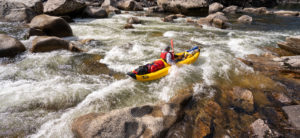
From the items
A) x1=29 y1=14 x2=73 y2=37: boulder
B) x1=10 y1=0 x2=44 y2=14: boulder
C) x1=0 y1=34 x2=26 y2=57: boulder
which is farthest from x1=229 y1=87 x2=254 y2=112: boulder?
x1=10 y1=0 x2=44 y2=14: boulder

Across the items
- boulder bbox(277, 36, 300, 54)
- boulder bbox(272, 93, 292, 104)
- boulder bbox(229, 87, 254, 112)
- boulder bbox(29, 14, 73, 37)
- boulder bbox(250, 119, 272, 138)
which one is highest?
boulder bbox(29, 14, 73, 37)

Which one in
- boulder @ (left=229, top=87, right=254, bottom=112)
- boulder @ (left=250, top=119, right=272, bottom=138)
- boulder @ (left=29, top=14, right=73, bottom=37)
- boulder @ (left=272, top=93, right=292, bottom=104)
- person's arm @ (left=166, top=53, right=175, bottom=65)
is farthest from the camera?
boulder @ (left=29, top=14, right=73, bottom=37)

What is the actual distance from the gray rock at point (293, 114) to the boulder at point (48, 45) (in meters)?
7.03

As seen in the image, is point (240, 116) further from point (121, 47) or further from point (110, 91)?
point (121, 47)

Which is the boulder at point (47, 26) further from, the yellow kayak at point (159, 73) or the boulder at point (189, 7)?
the boulder at point (189, 7)

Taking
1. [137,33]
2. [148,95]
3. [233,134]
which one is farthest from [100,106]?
[137,33]

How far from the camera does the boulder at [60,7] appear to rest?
11.6m

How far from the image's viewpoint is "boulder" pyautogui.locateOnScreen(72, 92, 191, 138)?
2.71 metres

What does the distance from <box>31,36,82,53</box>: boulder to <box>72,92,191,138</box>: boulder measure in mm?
4480

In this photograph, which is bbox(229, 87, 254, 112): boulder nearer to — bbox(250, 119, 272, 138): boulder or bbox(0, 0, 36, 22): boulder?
bbox(250, 119, 272, 138): boulder

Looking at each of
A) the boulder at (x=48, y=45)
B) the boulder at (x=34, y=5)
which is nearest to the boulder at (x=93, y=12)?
the boulder at (x=34, y=5)

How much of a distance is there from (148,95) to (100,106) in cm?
129

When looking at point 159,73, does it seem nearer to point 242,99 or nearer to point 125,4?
point 242,99

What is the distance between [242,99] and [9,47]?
25.3ft
